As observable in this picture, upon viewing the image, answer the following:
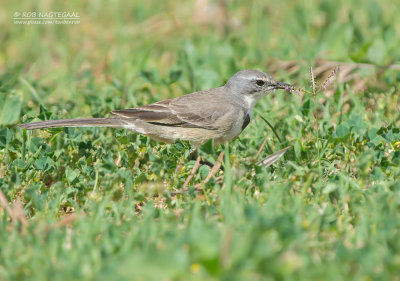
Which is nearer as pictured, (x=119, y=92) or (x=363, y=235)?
(x=363, y=235)

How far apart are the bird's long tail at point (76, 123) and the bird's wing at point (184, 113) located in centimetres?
10

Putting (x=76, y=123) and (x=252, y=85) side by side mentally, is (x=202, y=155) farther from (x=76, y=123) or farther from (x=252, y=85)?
(x=252, y=85)

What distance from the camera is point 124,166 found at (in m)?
5.76

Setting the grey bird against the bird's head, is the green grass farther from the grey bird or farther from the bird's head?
the bird's head

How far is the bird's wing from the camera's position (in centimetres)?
615

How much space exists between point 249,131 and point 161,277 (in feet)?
12.1

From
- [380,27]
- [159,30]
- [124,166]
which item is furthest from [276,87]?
[159,30]

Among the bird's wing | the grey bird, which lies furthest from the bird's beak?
the bird's wing

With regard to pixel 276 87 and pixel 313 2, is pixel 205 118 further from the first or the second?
pixel 313 2

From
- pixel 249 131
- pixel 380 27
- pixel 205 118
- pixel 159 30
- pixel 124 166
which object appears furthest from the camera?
pixel 159 30

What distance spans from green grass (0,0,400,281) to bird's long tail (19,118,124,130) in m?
0.17

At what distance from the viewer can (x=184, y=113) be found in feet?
20.6

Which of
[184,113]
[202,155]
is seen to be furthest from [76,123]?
[202,155]

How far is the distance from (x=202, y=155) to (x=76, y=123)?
1.32 m
